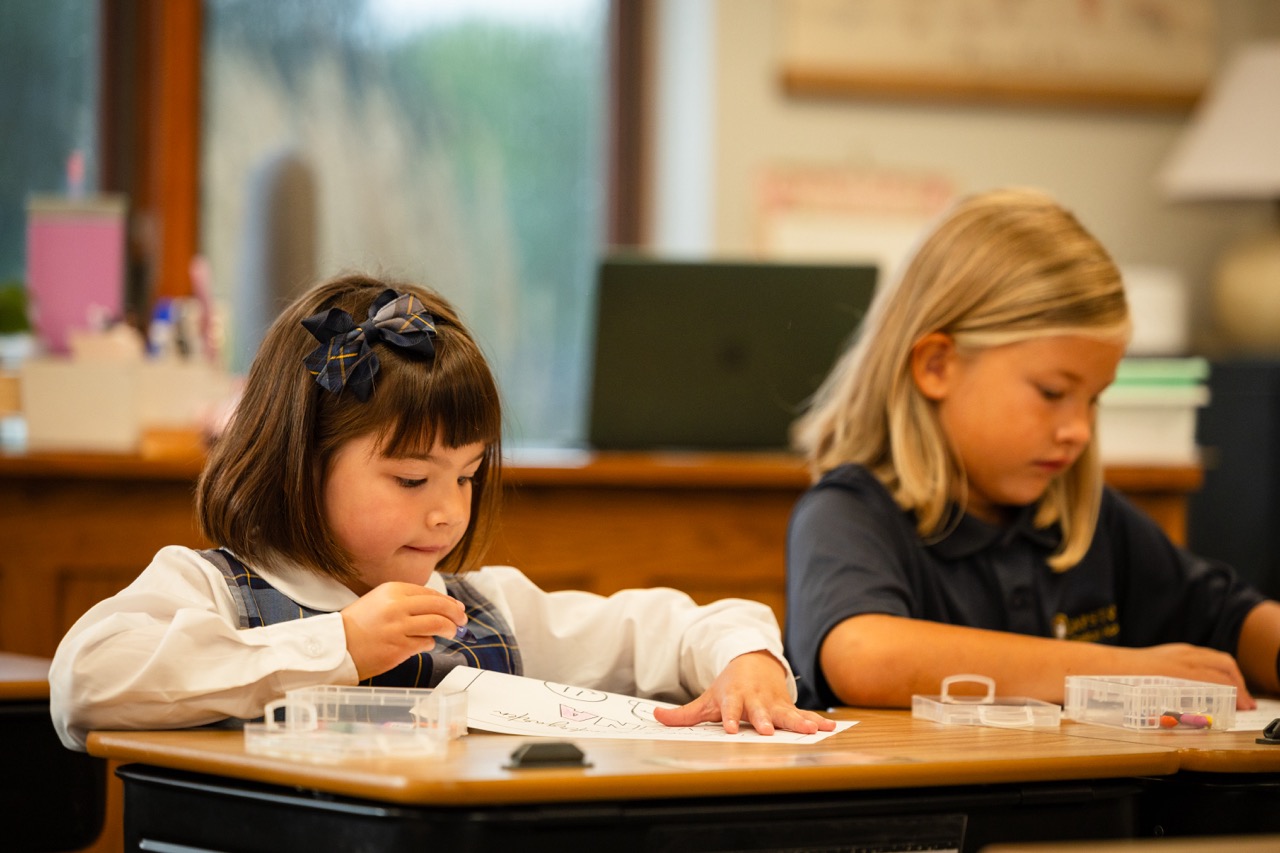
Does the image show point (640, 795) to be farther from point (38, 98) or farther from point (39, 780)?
point (38, 98)

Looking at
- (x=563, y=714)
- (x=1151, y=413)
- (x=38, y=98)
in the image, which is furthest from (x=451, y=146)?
(x=563, y=714)

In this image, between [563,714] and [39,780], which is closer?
[563,714]

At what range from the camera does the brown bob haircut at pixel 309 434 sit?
1.14 m

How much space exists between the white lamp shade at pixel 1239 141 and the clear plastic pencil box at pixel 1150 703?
2549 mm

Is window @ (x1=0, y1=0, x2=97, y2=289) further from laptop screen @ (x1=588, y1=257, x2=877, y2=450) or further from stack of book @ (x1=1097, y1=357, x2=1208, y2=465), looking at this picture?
stack of book @ (x1=1097, y1=357, x2=1208, y2=465)

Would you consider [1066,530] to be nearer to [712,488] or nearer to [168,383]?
[712,488]

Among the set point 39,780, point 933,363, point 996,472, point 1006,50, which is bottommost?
point 39,780

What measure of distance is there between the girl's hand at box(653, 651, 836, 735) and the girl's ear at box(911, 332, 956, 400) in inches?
19.4

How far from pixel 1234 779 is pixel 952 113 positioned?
2.98 m

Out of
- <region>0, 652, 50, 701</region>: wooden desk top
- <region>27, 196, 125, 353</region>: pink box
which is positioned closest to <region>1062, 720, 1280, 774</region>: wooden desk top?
<region>0, 652, 50, 701</region>: wooden desk top

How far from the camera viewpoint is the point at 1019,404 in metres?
1.49

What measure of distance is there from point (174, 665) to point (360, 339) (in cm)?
30

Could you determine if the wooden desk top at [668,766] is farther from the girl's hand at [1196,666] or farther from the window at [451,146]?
the window at [451,146]

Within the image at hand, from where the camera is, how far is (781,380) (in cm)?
260
